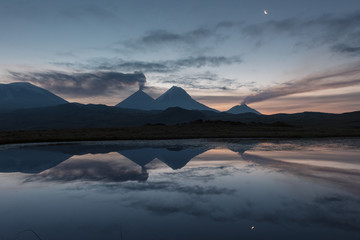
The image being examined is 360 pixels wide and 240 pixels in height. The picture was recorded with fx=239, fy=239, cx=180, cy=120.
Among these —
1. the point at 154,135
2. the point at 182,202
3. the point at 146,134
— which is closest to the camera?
the point at 182,202

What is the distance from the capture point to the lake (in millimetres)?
6250

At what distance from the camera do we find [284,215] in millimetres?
7164

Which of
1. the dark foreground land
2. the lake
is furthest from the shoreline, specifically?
the lake

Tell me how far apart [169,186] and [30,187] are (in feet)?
20.2

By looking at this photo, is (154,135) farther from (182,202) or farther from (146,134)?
(182,202)

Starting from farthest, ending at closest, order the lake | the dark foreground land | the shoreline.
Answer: the dark foreground land → the shoreline → the lake

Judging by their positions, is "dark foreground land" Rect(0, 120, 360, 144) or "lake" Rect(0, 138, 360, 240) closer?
"lake" Rect(0, 138, 360, 240)

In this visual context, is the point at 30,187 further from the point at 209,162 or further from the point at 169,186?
the point at 209,162

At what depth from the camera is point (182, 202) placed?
27.8ft

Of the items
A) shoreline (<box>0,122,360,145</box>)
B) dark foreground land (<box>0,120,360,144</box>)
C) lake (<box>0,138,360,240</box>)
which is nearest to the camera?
lake (<box>0,138,360,240</box>)

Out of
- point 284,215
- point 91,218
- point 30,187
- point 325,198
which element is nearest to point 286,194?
point 325,198

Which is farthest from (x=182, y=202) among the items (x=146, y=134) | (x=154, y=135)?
(x=146, y=134)

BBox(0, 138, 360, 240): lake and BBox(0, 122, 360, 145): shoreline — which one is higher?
BBox(0, 122, 360, 145): shoreline

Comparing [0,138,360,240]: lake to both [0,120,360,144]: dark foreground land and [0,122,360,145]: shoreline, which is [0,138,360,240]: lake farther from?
[0,120,360,144]: dark foreground land
